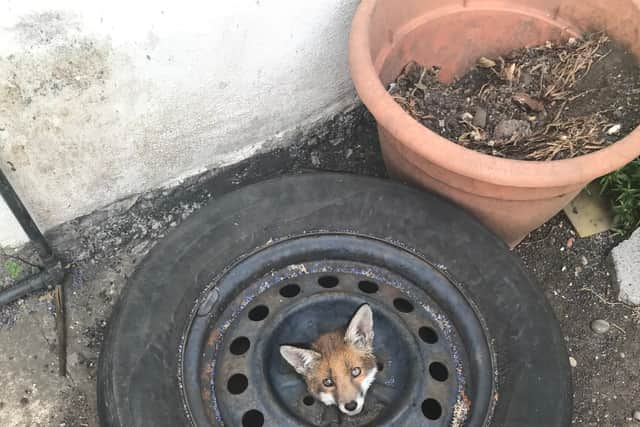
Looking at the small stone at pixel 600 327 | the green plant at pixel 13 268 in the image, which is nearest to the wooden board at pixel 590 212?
the small stone at pixel 600 327

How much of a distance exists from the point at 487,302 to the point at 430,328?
0.59 ft

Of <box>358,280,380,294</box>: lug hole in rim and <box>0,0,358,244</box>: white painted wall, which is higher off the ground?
<box>0,0,358,244</box>: white painted wall

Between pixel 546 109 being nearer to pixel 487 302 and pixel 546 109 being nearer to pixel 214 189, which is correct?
pixel 487 302

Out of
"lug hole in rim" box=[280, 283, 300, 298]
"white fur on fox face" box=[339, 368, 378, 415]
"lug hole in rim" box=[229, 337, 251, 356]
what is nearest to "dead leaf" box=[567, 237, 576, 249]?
"white fur on fox face" box=[339, 368, 378, 415]

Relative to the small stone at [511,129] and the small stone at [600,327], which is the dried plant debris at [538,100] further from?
the small stone at [600,327]

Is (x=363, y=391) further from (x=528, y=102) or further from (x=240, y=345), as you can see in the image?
(x=528, y=102)

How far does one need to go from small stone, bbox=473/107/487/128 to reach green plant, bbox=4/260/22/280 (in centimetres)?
180

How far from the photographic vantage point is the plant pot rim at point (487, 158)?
1739 mm

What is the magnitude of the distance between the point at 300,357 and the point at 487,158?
783 mm

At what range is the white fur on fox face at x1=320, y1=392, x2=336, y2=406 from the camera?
1.72 metres

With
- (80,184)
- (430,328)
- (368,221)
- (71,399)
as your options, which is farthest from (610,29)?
(71,399)

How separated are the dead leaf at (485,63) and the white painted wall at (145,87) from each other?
53 centimetres

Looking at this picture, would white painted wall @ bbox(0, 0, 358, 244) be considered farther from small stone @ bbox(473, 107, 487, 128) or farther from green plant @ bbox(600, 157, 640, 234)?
green plant @ bbox(600, 157, 640, 234)

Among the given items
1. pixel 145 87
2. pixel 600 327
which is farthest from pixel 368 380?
pixel 145 87
